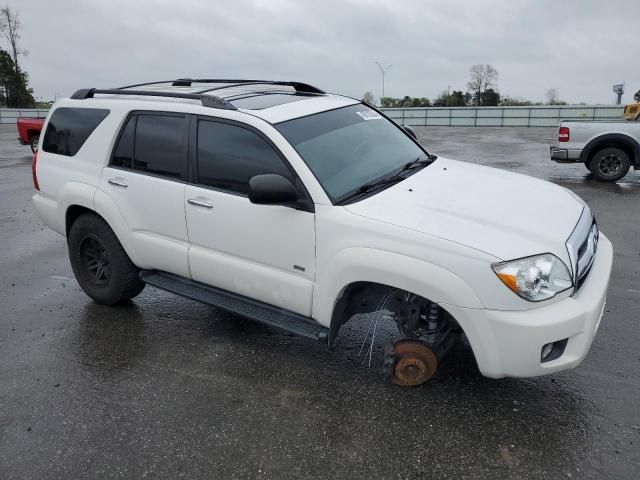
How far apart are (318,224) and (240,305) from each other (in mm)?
923

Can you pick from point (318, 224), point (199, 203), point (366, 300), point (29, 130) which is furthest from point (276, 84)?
point (29, 130)

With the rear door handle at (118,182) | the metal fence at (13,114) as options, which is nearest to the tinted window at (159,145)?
the rear door handle at (118,182)

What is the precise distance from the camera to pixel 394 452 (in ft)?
9.46

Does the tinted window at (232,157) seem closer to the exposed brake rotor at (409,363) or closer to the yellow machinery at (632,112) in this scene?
the exposed brake rotor at (409,363)

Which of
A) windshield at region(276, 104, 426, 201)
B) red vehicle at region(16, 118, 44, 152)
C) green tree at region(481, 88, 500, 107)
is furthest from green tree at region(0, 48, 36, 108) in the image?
windshield at region(276, 104, 426, 201)

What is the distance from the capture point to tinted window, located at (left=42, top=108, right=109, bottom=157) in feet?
14.9

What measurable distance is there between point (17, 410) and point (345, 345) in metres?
2.18

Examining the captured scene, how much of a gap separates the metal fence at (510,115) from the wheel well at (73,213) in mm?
32049

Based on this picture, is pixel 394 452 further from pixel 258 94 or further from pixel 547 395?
pixel 258 94

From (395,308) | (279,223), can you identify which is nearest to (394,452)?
(395,308)

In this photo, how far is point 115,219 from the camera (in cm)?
432

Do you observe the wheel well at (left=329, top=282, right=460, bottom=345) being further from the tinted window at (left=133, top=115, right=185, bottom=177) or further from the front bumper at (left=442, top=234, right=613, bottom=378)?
the tinted window at (left=133, top=115, right=185, bottom=177)

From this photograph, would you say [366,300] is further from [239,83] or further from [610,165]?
[610,165]

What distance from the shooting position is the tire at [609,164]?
10422mm
